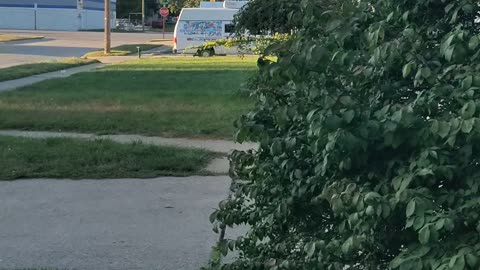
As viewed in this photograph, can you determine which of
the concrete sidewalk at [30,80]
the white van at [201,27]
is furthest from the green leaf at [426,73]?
the white van at [201,27]

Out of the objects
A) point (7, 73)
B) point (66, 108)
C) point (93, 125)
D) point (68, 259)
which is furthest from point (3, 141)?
point (7, 73)

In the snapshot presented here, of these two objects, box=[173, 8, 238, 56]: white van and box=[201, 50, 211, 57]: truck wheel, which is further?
box=[173, 8, 238, 56]: white van

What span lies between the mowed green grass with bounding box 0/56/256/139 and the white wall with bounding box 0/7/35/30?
184 ft

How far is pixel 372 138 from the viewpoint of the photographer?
259 cm

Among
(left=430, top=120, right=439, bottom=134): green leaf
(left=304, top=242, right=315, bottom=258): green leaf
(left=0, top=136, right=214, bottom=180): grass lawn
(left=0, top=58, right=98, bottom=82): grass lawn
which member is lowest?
(left=0, top=58, right=98, bottom=82): grass lawn

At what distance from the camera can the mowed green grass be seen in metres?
11.1

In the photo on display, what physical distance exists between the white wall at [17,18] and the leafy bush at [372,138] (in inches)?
2945

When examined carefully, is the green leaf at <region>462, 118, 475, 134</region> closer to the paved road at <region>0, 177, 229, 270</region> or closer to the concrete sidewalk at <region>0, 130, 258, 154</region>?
the paved road at <region>0, 177, 229, 270</region>

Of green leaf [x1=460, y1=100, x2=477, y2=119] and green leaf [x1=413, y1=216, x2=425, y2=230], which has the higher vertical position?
green leaf [x1=460, y1=100, x2=477, y2=119]

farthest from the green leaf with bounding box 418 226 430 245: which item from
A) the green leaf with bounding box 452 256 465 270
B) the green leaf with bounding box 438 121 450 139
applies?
the green leaf with bounding box 438 121 450 139

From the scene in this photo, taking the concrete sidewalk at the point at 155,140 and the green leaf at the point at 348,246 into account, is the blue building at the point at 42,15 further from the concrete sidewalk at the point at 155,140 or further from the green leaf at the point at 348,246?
the green leaf at the point at 348,246

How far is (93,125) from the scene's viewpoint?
36.9 feet

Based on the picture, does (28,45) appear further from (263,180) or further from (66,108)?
(263,180)

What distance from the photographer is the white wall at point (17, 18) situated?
73375mm
